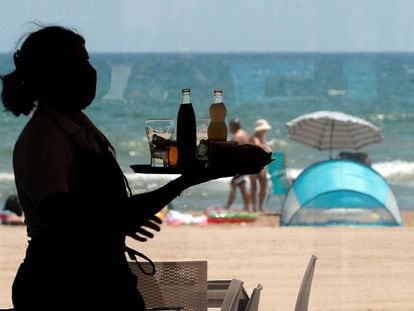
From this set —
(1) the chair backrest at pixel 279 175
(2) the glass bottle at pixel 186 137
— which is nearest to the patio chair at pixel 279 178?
(1) the chair backrest at pixel 279 175

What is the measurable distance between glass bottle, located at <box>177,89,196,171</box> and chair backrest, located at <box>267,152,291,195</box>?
243 inches

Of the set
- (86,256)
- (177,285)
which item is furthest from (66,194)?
(177,285)

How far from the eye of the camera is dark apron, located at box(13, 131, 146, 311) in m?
1.88

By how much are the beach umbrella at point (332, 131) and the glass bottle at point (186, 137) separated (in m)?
6.16

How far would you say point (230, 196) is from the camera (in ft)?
27.7

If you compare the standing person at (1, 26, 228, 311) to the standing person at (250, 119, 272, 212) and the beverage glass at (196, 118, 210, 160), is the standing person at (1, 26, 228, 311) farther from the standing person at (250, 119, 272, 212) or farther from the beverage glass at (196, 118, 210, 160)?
the standing person at (250, 119, 272, 212)

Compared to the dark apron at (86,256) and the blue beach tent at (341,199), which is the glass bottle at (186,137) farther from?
the blue beach tent at (341,199)

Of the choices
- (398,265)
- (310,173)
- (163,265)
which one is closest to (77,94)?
(163,265)

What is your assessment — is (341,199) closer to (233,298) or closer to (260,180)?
(260,180)

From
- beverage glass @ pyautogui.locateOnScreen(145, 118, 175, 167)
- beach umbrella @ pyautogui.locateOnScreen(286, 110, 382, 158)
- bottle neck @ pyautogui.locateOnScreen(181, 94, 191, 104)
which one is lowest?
beach umbrella @ pyautogui.locateOnScreen(286, 110, 382, 158)

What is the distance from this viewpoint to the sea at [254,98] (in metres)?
5.75

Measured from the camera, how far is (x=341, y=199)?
303 inches

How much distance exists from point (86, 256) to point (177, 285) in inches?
39.5

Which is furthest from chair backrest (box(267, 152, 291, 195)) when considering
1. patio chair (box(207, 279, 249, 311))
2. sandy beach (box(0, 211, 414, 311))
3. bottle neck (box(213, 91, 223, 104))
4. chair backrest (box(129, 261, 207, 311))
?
bottle neck (box(213, 91, 223, 104))
